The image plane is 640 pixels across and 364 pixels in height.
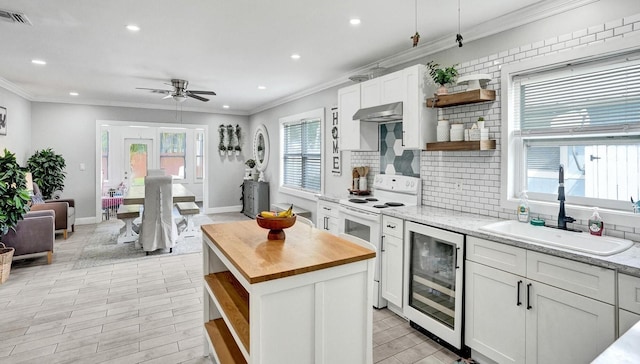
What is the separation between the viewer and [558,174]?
2.55 m

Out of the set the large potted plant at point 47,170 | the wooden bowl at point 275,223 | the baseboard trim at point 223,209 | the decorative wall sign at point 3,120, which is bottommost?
the baseboard trim at point 223,209

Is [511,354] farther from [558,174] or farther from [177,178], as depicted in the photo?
[177,178]

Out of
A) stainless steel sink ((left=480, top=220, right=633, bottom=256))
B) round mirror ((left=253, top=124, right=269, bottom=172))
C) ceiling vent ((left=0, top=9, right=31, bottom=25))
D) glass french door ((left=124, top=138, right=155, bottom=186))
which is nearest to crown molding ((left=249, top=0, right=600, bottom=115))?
stainless steel sink ((left=480, top=220, right=633, bottom=256))

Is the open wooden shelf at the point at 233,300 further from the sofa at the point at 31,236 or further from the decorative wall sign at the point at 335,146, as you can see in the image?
the sofa at the point at 31,236

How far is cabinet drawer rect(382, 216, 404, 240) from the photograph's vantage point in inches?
116

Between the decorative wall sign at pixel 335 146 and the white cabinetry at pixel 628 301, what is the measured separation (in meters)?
3.59

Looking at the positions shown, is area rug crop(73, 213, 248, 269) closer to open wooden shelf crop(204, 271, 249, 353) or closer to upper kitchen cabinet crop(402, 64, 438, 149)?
open wooden shelf crop(204, 271, 249, 353)

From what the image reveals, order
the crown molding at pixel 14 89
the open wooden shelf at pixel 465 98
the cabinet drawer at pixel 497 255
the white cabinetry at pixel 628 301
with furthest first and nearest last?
the crown molding at pixel 14 89 < the open wooden shelf at pixel 465 98 < the cabinet drawer at pixel 497 255 < the white cabinetry at pixel 628 301

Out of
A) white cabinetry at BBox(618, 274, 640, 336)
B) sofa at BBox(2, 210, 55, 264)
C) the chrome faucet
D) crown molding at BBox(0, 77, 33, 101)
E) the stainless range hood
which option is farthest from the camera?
crown molding at BBox(0, 77, 33, 101)

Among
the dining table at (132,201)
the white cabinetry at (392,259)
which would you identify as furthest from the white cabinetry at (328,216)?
the dining table at (132,201)

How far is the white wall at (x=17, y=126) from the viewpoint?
17.7ft

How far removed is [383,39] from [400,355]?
284 centimetres

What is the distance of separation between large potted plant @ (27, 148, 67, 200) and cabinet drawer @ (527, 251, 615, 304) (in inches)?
Answer: 284

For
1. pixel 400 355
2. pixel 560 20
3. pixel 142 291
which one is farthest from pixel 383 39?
pixel 142 291
